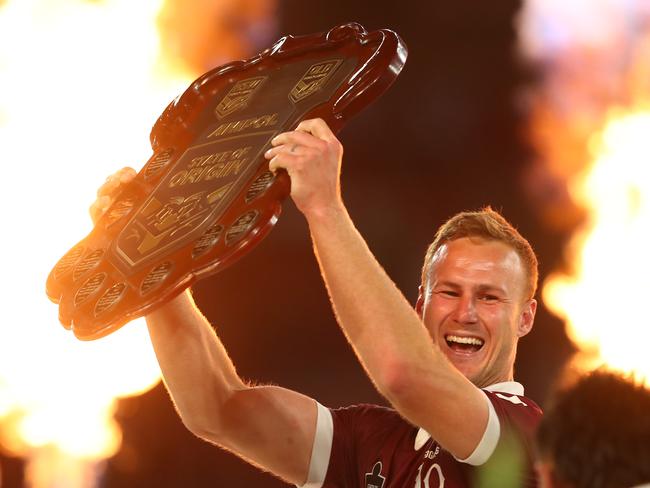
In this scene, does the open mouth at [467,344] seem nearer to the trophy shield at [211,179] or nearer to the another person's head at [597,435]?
the trophy shield at [211,179]

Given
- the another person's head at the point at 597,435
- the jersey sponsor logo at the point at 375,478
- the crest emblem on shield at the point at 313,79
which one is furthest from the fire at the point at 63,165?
the another person's head at the point at 597,435

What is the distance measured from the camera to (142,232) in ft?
6.88

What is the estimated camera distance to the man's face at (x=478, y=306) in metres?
2.66

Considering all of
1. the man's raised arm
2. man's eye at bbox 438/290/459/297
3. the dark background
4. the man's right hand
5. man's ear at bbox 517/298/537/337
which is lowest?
the dark background

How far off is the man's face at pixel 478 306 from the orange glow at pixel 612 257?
8.74 ft

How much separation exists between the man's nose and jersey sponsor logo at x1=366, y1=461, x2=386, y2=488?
431 mm

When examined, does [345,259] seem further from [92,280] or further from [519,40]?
[519,40]

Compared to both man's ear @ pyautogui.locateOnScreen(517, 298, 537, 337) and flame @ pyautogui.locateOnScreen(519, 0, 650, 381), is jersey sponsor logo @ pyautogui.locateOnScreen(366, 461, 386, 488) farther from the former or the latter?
flame @ pyautogui.locateOnScreen(519, 0, 650, 381)

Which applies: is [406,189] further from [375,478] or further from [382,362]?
[382,362]

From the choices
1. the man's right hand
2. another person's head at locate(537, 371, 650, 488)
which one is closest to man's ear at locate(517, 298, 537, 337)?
the man's right hand

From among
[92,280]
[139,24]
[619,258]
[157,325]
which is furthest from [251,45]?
[92,280]

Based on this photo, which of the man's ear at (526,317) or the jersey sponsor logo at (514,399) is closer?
the jersey sponsor logo at (514,399)

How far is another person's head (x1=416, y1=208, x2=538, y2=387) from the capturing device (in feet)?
→ 8.73

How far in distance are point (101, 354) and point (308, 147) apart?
409cm
